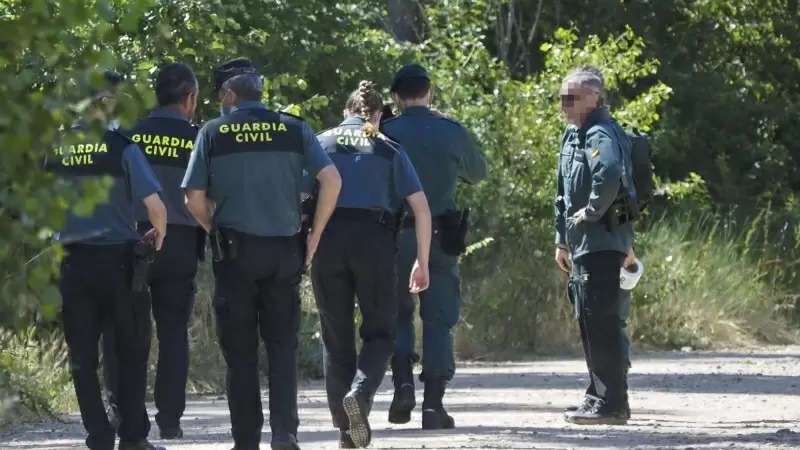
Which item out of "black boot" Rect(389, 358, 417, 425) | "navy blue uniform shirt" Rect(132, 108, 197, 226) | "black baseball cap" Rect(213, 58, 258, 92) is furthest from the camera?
"black boot" Rect(389, 358, 417, 425)

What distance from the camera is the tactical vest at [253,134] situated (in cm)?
737

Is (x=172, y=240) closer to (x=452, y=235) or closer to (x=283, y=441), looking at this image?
(x=452, y=235)

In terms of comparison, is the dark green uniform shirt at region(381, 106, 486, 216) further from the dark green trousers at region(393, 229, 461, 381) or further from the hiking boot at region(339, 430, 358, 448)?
the hiking boot at region(339, 430, 358, 448)

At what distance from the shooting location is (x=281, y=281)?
742cm

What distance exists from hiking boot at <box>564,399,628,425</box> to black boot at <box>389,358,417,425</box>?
0.89 metres

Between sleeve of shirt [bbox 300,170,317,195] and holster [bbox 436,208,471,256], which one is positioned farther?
holster [bbox 436,208,471,256]

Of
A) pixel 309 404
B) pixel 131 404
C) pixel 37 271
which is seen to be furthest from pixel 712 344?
pixel 37 271

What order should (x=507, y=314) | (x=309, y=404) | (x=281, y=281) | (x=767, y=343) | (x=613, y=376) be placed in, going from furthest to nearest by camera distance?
(x=767, y=343) → (x=507, y=314) → (x=309, y=404) → (x=613, y=376) → (x=281, y=281)

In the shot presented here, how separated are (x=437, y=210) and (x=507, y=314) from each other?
22.6ft

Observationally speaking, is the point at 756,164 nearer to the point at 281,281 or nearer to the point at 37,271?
the point at 281,281

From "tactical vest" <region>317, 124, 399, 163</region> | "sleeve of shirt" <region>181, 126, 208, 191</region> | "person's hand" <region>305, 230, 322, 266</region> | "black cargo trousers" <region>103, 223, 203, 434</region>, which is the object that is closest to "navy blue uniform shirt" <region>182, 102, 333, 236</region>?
"sleeve of shirt" <region>181, 126, 208, 191</region>

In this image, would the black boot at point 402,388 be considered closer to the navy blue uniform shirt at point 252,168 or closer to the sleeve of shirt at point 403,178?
the sleeve of shirt at point 403,178

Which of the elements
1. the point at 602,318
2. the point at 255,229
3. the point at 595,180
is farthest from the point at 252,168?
the point at 602,318

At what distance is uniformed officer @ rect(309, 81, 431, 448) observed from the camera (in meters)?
8.13
